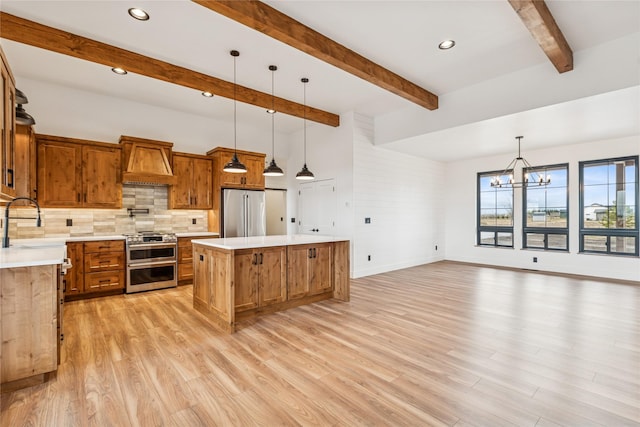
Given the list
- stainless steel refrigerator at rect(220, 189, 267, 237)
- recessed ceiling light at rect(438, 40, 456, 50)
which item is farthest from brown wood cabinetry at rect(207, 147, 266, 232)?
recessed ceiling light at rect(438, 40, 456, 50)

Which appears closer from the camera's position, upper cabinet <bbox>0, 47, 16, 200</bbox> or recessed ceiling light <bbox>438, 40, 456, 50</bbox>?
upper cabinet <bbox>0, 47, 16, 200</bbox>

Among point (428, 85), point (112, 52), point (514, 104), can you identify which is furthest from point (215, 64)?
point (514, 104)

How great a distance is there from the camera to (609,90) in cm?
358

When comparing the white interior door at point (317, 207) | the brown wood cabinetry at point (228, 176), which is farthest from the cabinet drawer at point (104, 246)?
the white interior door at point (317, 207)

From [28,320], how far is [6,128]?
68.3 inches

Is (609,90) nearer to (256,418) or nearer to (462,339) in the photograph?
(462,339)

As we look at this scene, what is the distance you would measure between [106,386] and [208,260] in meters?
1.63

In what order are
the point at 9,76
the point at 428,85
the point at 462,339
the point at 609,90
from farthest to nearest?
the point at 428,85 → the point at 609,90 → the point at 462,339 → the point at 9,76

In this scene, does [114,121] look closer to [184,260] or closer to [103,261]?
[103,261]

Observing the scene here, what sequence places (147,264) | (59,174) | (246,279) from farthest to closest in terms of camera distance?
(147,264)
(59,174)
(246,279)

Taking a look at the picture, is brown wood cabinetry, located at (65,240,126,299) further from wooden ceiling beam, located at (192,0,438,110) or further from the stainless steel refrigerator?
wooden ceiling beam, located at (192,0,438,110)

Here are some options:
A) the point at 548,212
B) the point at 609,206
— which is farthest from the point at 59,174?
the point at 609,206

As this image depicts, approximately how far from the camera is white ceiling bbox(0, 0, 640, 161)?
9.87ft

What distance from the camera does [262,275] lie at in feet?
12.0
